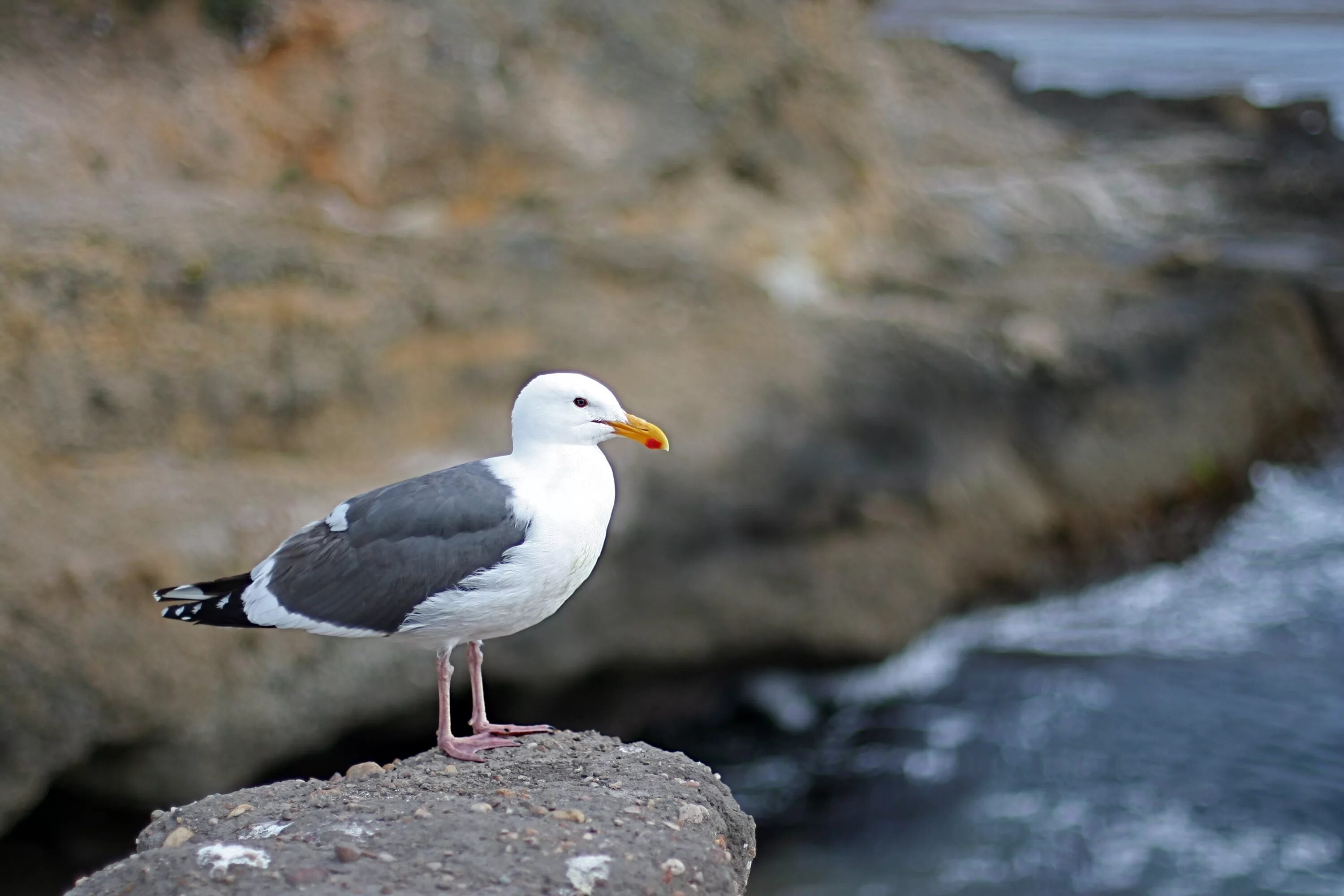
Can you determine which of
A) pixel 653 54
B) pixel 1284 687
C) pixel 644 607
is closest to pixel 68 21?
pixel 653 54

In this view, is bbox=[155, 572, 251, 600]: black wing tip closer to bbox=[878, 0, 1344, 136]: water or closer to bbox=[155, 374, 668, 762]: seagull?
bbox=[155, 374, 668, 762]: seagull

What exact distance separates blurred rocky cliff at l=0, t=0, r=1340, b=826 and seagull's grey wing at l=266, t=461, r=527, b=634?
131 inches

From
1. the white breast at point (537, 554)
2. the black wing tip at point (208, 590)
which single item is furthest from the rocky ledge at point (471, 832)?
the black wing tip at point (208, 590)

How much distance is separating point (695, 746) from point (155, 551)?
12.8ft

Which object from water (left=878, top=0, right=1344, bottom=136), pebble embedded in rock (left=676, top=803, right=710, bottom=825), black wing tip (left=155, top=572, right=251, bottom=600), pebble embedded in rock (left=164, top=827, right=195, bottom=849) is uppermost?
water (left=878, top=0, right=1344, bottom=136)

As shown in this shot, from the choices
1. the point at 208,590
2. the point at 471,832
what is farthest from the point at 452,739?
the point at 208,590

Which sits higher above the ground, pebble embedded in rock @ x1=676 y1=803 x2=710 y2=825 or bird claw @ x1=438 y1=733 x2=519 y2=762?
bird claw @ x1=438 y1=733 x2=519 y2=762

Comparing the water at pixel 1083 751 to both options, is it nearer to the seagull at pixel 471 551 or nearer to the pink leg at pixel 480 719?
the pink leg at pixel 480 719

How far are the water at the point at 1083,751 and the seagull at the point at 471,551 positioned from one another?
14.3ft

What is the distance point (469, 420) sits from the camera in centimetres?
917

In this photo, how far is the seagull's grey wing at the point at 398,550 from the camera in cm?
435

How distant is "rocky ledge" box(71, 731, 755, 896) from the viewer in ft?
11.5

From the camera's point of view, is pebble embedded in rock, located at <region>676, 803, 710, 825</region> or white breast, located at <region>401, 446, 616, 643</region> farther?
white breast, located at <region>401, 446, 616, 643</region>


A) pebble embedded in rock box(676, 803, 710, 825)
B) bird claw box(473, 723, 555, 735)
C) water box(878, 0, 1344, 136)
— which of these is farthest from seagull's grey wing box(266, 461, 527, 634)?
water box(878, 0, 1344, 136)
